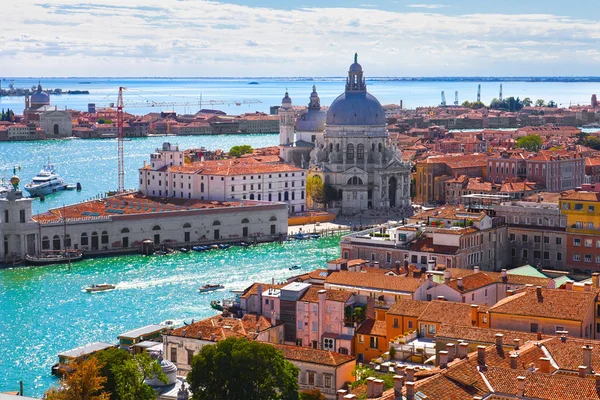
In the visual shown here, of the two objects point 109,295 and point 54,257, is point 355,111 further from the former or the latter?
point 109,295

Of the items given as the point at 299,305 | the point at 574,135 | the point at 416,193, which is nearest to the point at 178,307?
the point at 299,305

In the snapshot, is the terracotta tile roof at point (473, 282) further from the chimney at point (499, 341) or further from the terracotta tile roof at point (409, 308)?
the chimney at point (499, 341)

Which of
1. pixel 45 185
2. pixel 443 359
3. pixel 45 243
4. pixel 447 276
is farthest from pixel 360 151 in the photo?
pixel 443 359

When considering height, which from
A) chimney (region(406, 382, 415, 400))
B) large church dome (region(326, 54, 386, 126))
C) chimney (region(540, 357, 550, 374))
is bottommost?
chimney (region(540, 357, 550, 374))

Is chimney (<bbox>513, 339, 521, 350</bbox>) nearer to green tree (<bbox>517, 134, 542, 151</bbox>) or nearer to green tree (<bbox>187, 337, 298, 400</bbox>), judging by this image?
green tree (<bbox>187, 337, 298, 400</bbox>)

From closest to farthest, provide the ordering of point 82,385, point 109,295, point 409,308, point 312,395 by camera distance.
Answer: point 82,385, point 312,395, point 409,308, point 109,295

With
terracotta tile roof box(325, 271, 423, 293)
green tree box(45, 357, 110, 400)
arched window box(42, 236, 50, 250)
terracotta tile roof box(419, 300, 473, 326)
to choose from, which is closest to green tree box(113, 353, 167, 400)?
green tree box(45, 357, 110, 400)

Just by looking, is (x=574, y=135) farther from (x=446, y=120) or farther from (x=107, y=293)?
(x=107, y=293)
